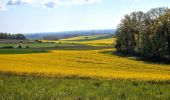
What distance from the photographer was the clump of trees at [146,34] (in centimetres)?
6512

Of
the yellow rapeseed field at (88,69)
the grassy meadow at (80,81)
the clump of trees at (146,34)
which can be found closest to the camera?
the grassy meadow at (80,81)

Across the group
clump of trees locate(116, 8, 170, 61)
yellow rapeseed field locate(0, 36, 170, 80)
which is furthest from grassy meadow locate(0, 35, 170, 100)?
clump of trees locate(116, 8, 170, 61)

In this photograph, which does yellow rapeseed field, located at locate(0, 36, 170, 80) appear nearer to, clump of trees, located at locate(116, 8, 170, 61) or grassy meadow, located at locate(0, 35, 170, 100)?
grassy meadow, located at locate(0, 35, 170, 100)

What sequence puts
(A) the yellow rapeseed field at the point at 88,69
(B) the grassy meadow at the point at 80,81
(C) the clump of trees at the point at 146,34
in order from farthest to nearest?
(C) the clump of trees at the point at 146,34, (A) the yellow rapeseed field at the point at 88,69, (B) the grassy meadow at the point at 80,81

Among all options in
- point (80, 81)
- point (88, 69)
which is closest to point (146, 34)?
point (88, 69)

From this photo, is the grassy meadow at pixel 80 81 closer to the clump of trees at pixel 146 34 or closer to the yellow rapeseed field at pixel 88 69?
the yellow rapeseed field at pixel 88 69

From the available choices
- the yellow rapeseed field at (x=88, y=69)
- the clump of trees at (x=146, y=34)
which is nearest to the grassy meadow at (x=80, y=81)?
the yellow rapeseed field at (x=88, y=69)

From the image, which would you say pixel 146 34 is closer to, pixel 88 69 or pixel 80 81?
pixel 88 69

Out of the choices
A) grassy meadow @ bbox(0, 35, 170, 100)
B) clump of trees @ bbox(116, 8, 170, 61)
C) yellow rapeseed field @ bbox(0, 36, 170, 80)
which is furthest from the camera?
clump of trees @ bbox(116, 8, 170, 61)

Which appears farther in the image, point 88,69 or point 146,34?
point 146,34

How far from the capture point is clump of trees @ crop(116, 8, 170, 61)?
65.1 metres

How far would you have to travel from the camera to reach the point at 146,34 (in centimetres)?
7144

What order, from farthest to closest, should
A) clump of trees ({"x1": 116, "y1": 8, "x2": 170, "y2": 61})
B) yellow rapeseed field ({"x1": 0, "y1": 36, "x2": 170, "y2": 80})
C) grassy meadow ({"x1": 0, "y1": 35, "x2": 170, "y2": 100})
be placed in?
clump of trees ({"x1": 116, "y1": 8, "x2": 170, "y2": 61}), yellow rapeseed field ({"x1": 0, "y1": 36, "x2": 170, "y2": 80}), grassy meadow ({"x1": 0, "y1": 35, "x2": 170, "y2": 100})

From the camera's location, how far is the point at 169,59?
62.6m
